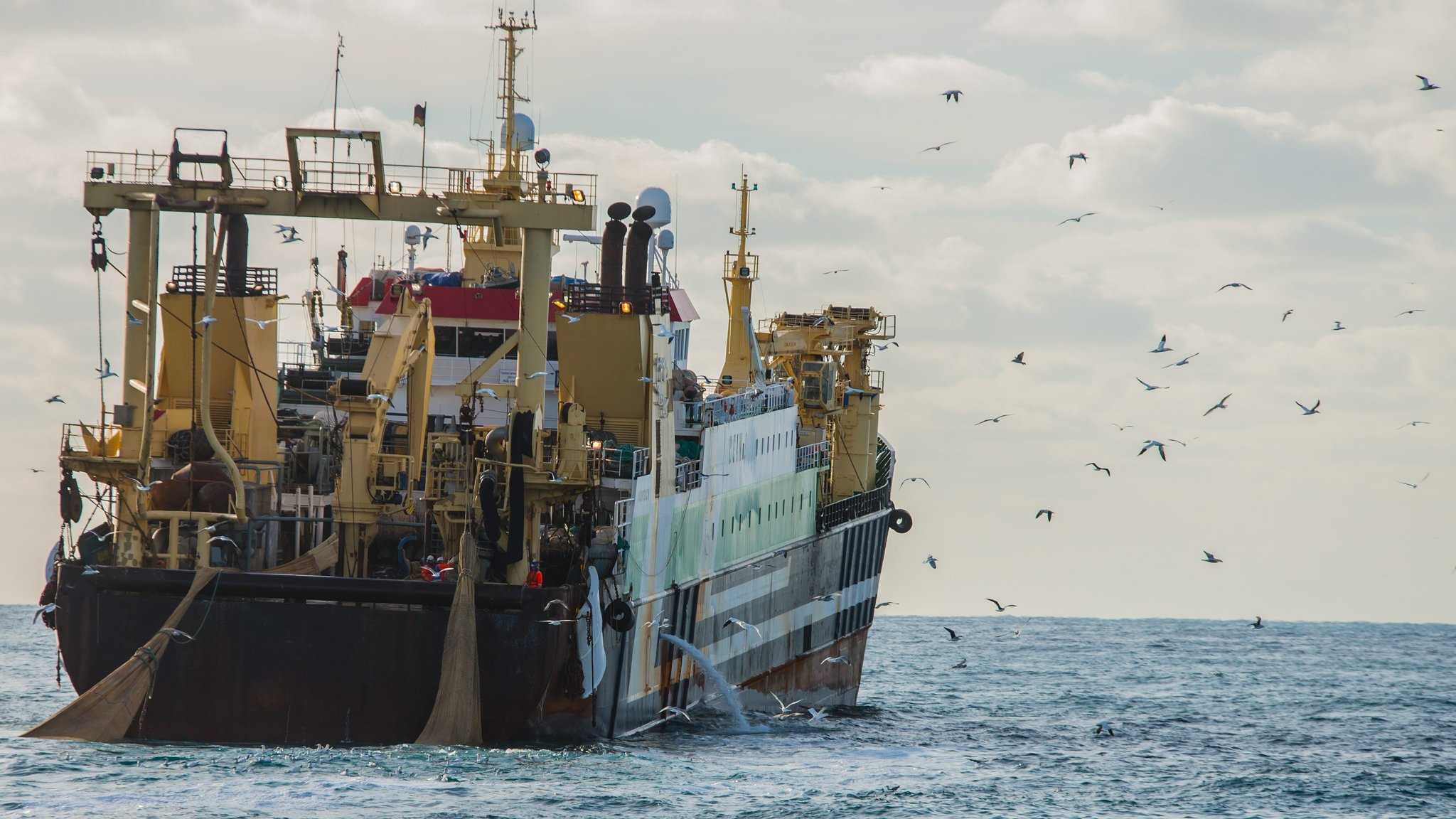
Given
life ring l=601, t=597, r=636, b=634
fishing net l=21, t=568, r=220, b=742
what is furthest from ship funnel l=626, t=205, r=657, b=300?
fishing net l=21, t=568, r=220, b=742

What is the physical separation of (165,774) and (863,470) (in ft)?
107

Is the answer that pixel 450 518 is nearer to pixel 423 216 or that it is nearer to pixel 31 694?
pixel 423 216

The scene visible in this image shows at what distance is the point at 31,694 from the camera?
2031 inches

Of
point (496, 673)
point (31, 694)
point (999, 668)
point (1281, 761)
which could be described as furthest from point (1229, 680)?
point (496, 673)

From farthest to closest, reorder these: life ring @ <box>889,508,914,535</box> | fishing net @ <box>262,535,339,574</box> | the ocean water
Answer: life ring @ <box>889,508,914,535</box>
fishing net @ <box>262,535,339,574</box>
the ocean water

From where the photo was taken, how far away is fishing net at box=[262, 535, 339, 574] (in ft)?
117

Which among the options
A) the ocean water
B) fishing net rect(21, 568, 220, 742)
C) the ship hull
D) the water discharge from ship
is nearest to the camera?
the ocean water

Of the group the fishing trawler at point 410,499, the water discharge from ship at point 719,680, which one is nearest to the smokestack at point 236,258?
the fishing trawler at point 410,499

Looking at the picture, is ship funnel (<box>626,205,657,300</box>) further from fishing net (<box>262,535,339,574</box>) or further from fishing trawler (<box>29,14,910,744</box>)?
fishing net (<box>262,535,339,574</box>)

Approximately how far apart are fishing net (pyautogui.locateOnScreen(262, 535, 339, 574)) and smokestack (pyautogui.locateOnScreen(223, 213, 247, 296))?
6.08 metres

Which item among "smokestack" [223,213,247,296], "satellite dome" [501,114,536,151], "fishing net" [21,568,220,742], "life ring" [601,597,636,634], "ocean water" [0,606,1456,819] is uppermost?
"satellite dome" [501,114,536,151]

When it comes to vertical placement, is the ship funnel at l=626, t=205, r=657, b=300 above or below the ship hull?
above

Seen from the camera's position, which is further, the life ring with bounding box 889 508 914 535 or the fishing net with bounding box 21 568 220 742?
the life ring with bounding box 889 508 914 535

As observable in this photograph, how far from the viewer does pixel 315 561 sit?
36031mm
